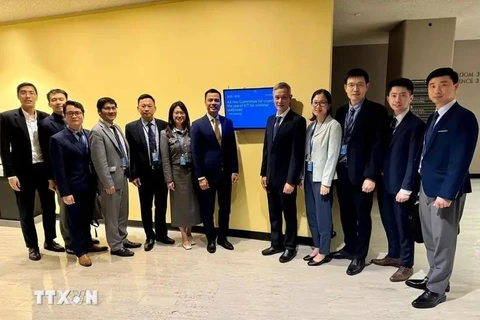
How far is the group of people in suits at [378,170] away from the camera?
7.17 ft

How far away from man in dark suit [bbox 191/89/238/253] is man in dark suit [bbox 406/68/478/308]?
1.77m

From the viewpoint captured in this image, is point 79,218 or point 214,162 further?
point 214,162

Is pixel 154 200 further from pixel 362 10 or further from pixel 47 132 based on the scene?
pixel 362 10

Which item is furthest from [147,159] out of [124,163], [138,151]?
[124,163]

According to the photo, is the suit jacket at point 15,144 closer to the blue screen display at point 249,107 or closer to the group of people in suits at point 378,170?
the blue screen display at point 249,107

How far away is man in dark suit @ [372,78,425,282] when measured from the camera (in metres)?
2.47

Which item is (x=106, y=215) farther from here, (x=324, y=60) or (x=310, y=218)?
(x=324, y=60)

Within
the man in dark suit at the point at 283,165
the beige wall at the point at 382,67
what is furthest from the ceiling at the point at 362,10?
the man in dark suit at the point at 283,165

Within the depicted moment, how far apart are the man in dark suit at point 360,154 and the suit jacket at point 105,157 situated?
82.0 inches

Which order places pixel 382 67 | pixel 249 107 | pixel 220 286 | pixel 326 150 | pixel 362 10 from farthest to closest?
pixel 382 67, pixel 362 10, pixel 249 107, pixel 326 150, pixel 220 286

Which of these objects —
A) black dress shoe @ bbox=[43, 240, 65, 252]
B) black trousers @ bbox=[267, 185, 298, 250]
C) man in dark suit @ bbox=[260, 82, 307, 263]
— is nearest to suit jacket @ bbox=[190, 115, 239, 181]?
man in dark suit @ bbox=[260, 82, 307, 263]

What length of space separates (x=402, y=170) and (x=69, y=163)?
2.84 metres

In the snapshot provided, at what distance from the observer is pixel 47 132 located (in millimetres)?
3117

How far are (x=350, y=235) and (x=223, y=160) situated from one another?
144 centimetres
